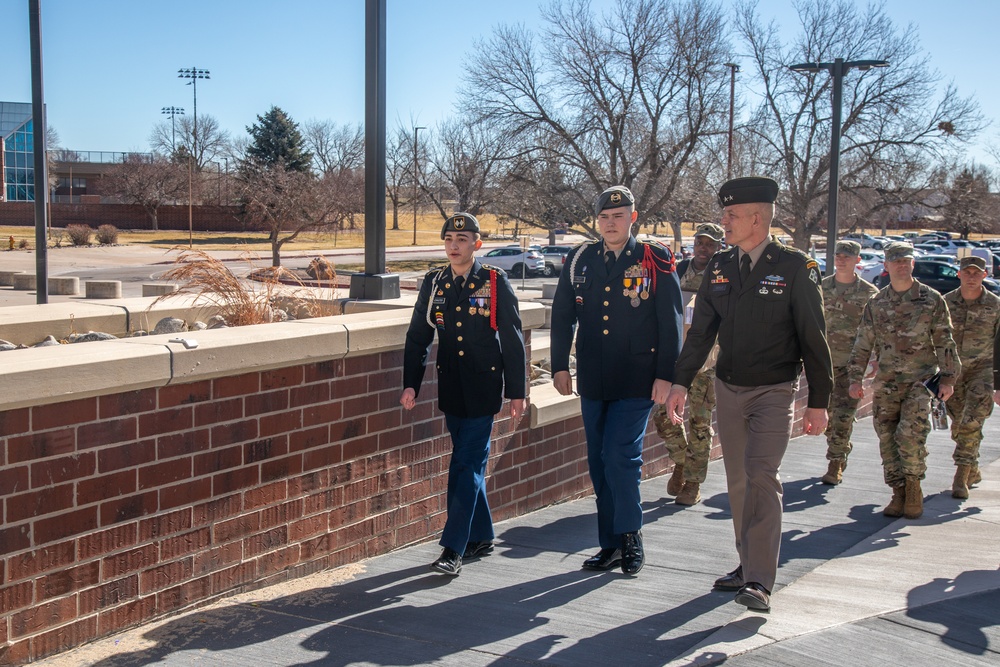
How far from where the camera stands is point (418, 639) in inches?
162

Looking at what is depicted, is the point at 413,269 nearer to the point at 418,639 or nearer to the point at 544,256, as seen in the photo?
the point at 544,256

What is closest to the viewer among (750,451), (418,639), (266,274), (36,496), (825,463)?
(36,496)

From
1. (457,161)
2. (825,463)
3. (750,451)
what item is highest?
(457,161)

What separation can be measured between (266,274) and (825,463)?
4.64 m

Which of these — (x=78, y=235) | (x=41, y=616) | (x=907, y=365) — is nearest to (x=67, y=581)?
(x=41, y=616)

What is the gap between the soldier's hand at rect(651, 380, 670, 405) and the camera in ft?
16.5

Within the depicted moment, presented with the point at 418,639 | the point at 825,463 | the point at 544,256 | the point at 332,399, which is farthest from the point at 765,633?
the point at 544,256

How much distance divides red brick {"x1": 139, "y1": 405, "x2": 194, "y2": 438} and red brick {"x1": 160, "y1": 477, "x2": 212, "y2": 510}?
0.23 metres

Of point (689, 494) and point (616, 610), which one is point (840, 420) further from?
point (616, 610)

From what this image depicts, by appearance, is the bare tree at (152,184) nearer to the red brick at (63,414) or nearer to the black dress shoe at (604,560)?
the black dress shoe at (604,560)

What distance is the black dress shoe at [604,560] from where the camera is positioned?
5168 millimetres

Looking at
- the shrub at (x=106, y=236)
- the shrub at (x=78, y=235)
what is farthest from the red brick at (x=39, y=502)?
the shrub at (x=106, y=236)

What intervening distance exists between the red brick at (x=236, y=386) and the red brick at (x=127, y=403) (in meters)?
0.33

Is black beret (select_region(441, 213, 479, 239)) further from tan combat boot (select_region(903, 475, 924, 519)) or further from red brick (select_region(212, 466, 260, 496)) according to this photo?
tan combat boot (select_region(903, 475, 924, 519))
